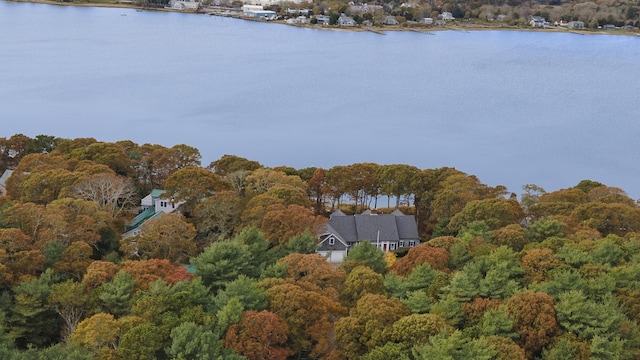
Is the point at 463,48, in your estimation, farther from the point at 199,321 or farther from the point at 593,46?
the point at 199,321

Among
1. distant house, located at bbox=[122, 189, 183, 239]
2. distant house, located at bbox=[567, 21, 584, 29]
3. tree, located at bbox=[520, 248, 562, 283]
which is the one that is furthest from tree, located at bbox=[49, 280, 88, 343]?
distant house, located at bbox=[567, 21, 584, 29]

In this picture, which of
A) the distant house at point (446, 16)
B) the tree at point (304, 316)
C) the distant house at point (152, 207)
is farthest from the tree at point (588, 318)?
the distant house at point (446, 16)

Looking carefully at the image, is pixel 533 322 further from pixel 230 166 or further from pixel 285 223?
pixel 230 166

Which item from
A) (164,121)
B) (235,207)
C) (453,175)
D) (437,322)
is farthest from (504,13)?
(437,322)

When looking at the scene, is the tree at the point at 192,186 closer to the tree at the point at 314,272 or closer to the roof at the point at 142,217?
the roof at the point at 142,217

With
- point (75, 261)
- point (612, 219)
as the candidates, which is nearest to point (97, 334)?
point (75, 261)

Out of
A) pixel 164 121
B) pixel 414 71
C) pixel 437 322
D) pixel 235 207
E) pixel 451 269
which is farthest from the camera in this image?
pixel 414 71

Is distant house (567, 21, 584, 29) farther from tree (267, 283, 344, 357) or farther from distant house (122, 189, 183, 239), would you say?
tree (267, 283, 344, 357)
